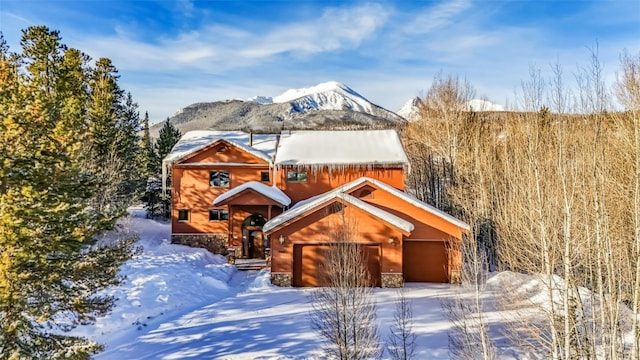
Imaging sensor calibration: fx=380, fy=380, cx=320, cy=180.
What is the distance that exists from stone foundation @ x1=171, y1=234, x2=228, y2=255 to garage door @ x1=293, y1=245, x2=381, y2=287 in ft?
25.4

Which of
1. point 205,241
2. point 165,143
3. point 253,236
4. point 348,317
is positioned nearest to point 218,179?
Answer: point 205,241

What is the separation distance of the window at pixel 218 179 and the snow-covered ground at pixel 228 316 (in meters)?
6.08

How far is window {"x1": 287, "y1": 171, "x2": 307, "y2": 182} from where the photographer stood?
72.0ft

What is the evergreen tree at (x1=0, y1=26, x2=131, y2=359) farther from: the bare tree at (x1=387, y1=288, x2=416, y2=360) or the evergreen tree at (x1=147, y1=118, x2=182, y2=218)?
the evergreen tree at (x1=147, y1=118, x2=182, y2=218)

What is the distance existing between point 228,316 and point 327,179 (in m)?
11.0

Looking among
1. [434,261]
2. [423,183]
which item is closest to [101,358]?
[434,261]

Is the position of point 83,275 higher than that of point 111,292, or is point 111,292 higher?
point 83,275

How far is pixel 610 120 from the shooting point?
8.52 metres

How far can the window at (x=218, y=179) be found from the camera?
76.1ft

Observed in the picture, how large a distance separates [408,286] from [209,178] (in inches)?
527

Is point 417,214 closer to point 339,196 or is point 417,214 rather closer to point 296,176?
point 339,196

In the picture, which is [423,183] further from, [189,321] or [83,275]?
[83,275]

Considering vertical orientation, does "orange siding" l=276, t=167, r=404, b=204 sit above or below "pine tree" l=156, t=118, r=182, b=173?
below

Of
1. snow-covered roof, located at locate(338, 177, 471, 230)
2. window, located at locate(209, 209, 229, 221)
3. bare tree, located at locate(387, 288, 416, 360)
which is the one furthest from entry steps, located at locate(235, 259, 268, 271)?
bare tree, located at locate(387, 288, 416, 360)
